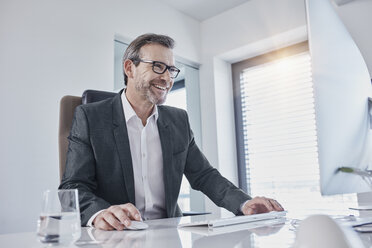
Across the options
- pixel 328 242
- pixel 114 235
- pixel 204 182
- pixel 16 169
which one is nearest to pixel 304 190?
pixel 204 182

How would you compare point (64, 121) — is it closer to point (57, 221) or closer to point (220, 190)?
point (220, 190)

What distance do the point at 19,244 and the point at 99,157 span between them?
659 millimetres

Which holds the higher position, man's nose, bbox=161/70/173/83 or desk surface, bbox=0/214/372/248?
man's nose, bbox=161/70/173/83

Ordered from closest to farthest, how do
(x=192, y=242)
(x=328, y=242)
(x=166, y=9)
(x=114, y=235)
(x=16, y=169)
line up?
(x=328, y=242)
(x=192, y=242)
(x=114, y=235)
(x=16, y=169)
(x=166, y=9)

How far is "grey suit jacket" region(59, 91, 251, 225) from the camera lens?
4.05 ft

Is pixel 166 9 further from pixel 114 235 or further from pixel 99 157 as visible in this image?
pixel 114 235

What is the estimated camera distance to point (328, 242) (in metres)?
0.36

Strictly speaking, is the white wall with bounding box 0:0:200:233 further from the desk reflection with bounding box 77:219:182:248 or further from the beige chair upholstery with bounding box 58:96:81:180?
the desk reflection with bounding box 77:219:182:248

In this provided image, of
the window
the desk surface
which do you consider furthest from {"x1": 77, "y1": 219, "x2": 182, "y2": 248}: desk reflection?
the window

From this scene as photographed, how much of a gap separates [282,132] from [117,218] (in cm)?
245

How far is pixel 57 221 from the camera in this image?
53 centimetres

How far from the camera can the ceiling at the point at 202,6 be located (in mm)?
3110

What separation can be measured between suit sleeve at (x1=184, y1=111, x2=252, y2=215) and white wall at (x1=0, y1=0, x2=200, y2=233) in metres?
0.98

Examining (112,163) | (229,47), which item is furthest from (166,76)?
(229,47)
